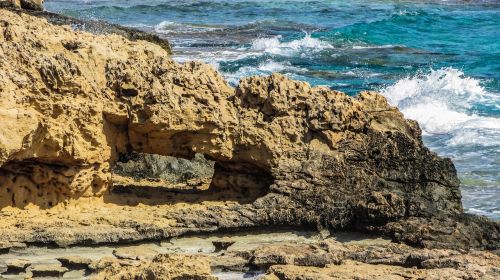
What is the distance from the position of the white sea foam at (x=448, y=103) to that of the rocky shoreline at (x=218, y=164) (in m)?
8.80

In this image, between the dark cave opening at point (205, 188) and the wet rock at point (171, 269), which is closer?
the wet rock at point (171, 269)

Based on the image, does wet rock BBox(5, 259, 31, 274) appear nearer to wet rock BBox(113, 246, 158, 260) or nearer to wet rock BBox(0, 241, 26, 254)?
wet rock BBox(0, 241, 26, 254)

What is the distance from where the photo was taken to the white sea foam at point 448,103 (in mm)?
15508

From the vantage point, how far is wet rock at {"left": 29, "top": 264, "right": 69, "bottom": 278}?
5.42 metres

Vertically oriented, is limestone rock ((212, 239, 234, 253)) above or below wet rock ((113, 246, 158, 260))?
above

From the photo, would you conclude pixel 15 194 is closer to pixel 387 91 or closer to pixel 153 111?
pixel 153 111

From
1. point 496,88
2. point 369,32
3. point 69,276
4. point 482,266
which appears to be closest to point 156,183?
point 69,276

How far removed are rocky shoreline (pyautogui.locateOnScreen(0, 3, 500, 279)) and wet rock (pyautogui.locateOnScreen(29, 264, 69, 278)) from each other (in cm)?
5

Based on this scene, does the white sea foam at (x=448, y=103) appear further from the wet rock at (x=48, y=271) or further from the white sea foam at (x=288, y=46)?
the wet rock at (x=48, y=271)

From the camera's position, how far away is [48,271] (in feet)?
17.8

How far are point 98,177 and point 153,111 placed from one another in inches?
24.1

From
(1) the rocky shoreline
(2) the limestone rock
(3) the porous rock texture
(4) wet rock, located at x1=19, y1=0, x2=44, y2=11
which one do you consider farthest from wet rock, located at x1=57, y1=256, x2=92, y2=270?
(4) wet rock, located at x1=19, y1=0, x2=44, y2=11

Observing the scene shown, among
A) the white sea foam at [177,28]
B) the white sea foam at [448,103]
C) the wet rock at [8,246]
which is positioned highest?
the white sea foam at [177,28]

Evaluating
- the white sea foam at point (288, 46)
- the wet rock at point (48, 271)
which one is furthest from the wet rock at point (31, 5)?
the wet rock at point (48, 271)
